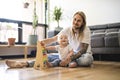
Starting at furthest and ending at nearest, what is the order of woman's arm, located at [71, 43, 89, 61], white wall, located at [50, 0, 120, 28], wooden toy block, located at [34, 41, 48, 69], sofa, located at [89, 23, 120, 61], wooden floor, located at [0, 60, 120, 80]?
1. white wall, located at [50, 0, 120, 28]
2. sofa, located at [89, 23, 120, 61]
3. woman's arm, located at [71, 43, 89, 61]
4. wooden toy block, located at [34, 41, 48, 69]
5. wooden floor, located at [0, 60, 120, 80]

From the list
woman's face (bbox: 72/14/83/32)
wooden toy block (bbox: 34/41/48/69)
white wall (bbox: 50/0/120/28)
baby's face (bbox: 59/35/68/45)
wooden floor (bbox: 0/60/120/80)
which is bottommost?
wooden floor (bbox: 0/60/120/80)

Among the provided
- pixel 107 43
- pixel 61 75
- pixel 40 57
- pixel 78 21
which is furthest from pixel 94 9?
pixel 61 75

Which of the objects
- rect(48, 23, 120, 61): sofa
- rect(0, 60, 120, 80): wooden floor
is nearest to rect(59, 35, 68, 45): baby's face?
rect(0, 60, 120, 80): wooden floor

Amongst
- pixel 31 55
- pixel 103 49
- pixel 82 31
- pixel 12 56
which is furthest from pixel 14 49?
pixel 82 31

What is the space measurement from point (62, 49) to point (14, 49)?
244cm

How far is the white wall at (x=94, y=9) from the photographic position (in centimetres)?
370

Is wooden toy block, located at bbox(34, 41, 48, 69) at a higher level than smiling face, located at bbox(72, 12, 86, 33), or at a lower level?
lower

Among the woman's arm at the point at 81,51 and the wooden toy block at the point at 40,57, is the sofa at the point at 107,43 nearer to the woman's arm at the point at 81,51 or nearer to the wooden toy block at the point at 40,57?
the woman's arm at the point at 81,51

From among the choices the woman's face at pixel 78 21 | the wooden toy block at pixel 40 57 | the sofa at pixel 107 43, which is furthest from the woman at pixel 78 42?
the sofa at pixel 107 43

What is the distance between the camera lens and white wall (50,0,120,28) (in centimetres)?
370

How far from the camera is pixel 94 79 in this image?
4.52ft

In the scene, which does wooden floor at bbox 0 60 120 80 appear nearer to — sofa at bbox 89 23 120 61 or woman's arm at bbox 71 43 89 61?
woman's arm at bbox 71 43 89 61

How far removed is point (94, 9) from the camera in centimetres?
404

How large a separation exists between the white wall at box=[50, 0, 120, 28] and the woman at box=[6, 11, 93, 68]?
1.72 meters
